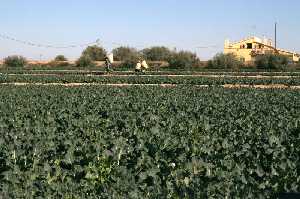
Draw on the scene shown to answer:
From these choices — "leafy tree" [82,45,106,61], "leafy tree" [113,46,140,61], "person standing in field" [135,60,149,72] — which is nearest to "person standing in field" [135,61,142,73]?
"person standing in field" [135,60,149,72]

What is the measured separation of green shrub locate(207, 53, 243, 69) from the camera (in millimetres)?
72875

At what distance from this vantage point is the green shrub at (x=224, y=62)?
72875 mm

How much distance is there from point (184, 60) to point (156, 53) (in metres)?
22.1

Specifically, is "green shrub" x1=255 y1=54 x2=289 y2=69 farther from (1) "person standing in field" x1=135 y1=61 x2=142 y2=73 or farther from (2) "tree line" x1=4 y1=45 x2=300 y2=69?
(1) "person standing in field" x1=135 y1=61 x2=142 y2=73

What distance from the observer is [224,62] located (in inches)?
2884

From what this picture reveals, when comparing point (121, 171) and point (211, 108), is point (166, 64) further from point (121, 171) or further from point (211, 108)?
point (121, 171)

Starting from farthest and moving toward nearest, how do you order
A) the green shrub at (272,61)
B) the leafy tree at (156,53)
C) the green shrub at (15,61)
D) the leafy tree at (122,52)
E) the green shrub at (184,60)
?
the leafy tree at (122,52)
the leafy tree at (156,53)
the green shrub at (15,61)
the green shrub at (184,60)
the green shrub at (272,61)

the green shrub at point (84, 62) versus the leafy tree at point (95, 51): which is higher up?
the leafy tree at point (95, 51)

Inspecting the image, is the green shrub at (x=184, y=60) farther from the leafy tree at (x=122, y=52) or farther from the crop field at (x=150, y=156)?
the crop field at (x=150, y=156)

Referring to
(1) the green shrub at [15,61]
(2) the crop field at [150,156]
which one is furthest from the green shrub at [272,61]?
(2) the crop field at [150,156]

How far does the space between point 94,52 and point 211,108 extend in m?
83.8

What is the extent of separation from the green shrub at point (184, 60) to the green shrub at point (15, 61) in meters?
22.0

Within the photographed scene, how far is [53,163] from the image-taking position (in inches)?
371

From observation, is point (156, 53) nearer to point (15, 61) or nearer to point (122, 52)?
point (122, 52)
